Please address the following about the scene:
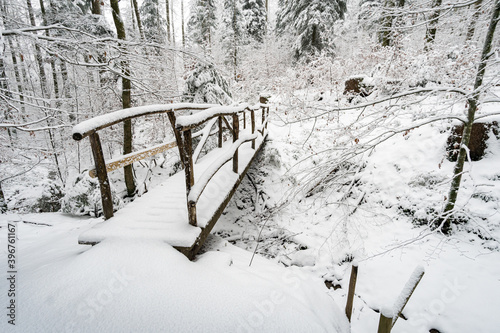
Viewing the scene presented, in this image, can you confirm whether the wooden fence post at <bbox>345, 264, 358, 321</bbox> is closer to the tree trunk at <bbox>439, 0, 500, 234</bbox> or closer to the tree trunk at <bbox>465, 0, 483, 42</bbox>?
the tree trunk at <bbox>439, 0, 500, 234</bbox>

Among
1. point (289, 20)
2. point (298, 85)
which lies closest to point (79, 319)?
point (298, 85)

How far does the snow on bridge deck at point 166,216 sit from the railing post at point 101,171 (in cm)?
18

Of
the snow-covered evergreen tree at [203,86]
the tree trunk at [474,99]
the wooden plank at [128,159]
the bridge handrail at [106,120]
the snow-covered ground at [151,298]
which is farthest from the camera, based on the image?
the snow-covered evergreen tree at [203,86]

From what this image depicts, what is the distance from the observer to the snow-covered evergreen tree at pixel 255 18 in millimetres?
20453

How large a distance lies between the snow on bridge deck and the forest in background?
145cm

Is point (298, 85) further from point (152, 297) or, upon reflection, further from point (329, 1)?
point (152, 297)

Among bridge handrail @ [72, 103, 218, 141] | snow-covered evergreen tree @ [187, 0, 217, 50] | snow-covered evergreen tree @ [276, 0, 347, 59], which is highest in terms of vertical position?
snow-covered evergreen tree @ [187, 0, 217, 50]

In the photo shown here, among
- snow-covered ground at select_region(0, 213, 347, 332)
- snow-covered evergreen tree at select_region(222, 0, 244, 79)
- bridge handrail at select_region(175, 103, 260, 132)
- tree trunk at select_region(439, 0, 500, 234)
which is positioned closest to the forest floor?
snow-covered ground at select_region(0, 213, 347, 332)

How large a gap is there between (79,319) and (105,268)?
44 cm

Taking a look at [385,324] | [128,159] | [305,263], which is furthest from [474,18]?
[128,159]

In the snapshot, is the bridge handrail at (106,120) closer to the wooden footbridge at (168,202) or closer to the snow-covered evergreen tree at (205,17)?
the wooden footbridge at (168,202)

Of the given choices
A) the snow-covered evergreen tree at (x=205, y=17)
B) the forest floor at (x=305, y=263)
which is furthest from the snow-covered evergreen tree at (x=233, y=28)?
the forest floor at (x=305, y=263)

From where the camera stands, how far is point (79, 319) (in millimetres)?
1441

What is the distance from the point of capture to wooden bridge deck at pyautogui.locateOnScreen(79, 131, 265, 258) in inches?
92.4
